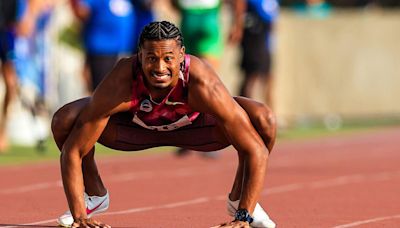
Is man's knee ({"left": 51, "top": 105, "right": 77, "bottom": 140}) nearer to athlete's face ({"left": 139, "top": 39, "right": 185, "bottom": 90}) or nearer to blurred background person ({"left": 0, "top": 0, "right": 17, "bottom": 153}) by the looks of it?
athlete's face ({"left": 139, "top": 39, "right": 185, "bottom": 90})

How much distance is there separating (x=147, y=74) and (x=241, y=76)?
13849 millimetres

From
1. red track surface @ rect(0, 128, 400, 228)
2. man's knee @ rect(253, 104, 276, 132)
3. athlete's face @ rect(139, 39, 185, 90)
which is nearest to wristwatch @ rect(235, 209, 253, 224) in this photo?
man's knee @ rect(253, 104, 276, 132)

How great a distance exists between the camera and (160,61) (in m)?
7.57

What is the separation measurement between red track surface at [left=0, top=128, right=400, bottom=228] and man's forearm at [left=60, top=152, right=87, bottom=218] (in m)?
0.84

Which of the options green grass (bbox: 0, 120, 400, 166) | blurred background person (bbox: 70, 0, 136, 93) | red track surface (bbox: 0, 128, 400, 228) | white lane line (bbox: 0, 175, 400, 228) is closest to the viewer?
red track surface (bbox: 0, 128, 400, 228)

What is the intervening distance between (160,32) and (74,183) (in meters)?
1.06

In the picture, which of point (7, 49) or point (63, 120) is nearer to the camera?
point (63, 120)

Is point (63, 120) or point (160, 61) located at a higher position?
point (160, 61)

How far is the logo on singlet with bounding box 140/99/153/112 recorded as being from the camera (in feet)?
25.6

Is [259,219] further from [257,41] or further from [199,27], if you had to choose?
[257,41]

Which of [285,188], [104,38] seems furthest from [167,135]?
[104,38]

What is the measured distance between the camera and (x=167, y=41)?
7.59m

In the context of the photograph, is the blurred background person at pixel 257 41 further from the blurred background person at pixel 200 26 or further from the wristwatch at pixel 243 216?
the wristwatch at pixel 243 216

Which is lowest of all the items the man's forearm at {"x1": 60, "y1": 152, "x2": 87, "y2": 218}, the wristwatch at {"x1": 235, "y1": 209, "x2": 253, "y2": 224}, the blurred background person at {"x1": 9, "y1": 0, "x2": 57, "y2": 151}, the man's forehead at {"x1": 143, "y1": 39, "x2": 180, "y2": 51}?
the blurred background person at {"x1": 9, "y1": 0, "x2": 57, "y2": 151}
